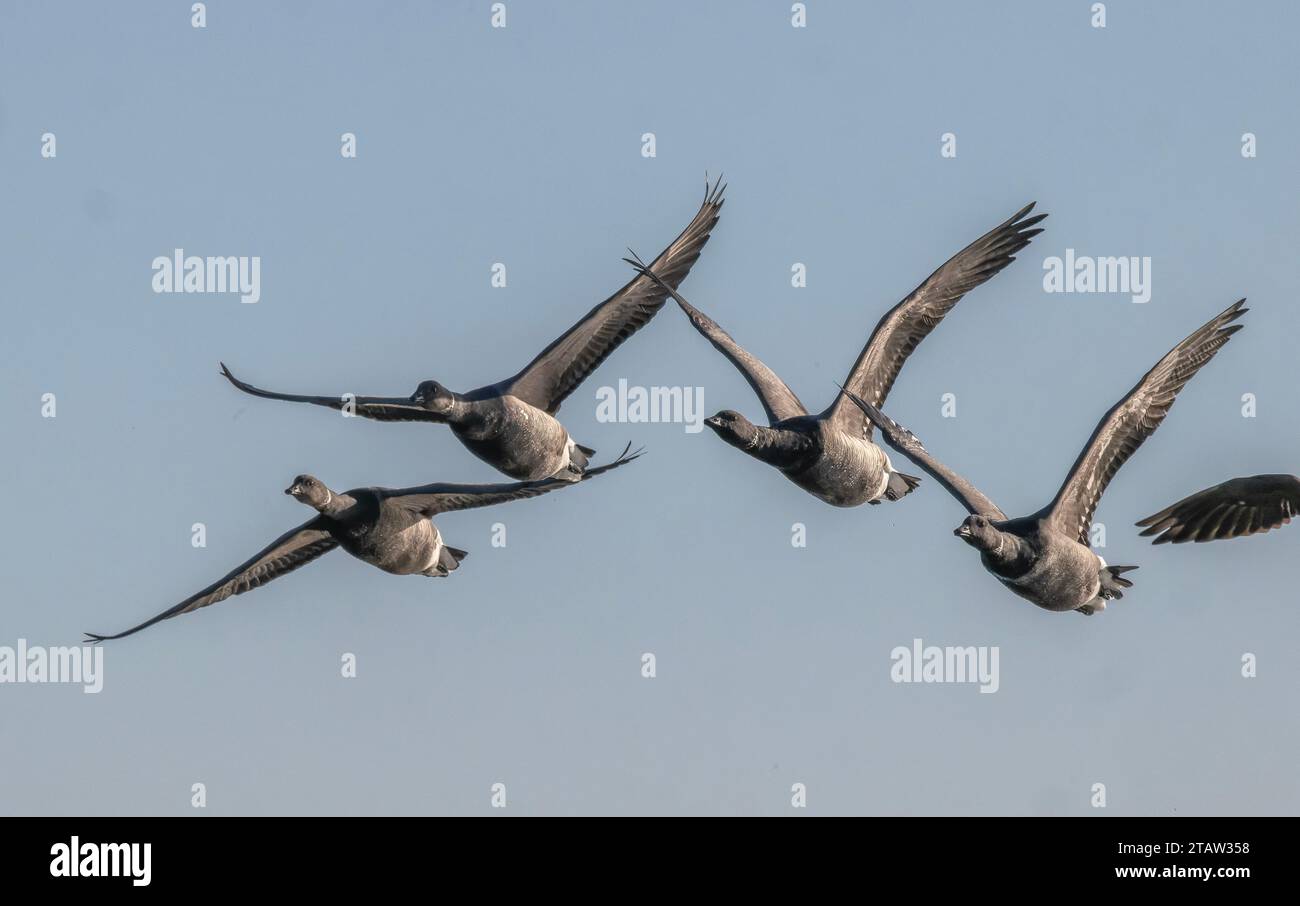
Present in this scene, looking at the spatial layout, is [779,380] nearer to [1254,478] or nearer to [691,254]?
[691,254]

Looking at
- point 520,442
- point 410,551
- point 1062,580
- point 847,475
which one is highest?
point 520,442

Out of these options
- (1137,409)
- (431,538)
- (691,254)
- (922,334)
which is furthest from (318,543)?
(1137,409)

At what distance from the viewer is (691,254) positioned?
3409cm

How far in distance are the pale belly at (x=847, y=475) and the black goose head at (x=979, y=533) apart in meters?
2.45

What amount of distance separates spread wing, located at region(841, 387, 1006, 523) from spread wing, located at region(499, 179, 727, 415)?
3.70m

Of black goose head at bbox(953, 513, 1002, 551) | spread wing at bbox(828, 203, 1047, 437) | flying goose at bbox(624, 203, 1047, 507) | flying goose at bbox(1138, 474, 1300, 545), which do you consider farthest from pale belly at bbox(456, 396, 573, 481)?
flying goose at bbox(1138, 474, 1300, 545)

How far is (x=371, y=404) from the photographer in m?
29.9

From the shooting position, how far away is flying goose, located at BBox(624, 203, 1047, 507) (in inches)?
1211

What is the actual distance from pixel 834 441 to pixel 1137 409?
12.6 feet

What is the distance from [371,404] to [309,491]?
1.50m

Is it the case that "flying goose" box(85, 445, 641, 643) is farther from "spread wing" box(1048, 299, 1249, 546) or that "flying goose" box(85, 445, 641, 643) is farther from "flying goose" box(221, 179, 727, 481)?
"spread wing" box(1048, 299, 1249, 546)

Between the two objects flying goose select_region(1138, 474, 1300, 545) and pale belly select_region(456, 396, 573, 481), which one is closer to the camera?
flying goose select_region(1138, 474, 1300, 545)

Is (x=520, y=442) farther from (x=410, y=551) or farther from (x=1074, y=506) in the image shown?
(x=1074, y=506)

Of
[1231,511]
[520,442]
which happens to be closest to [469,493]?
[520,442]
